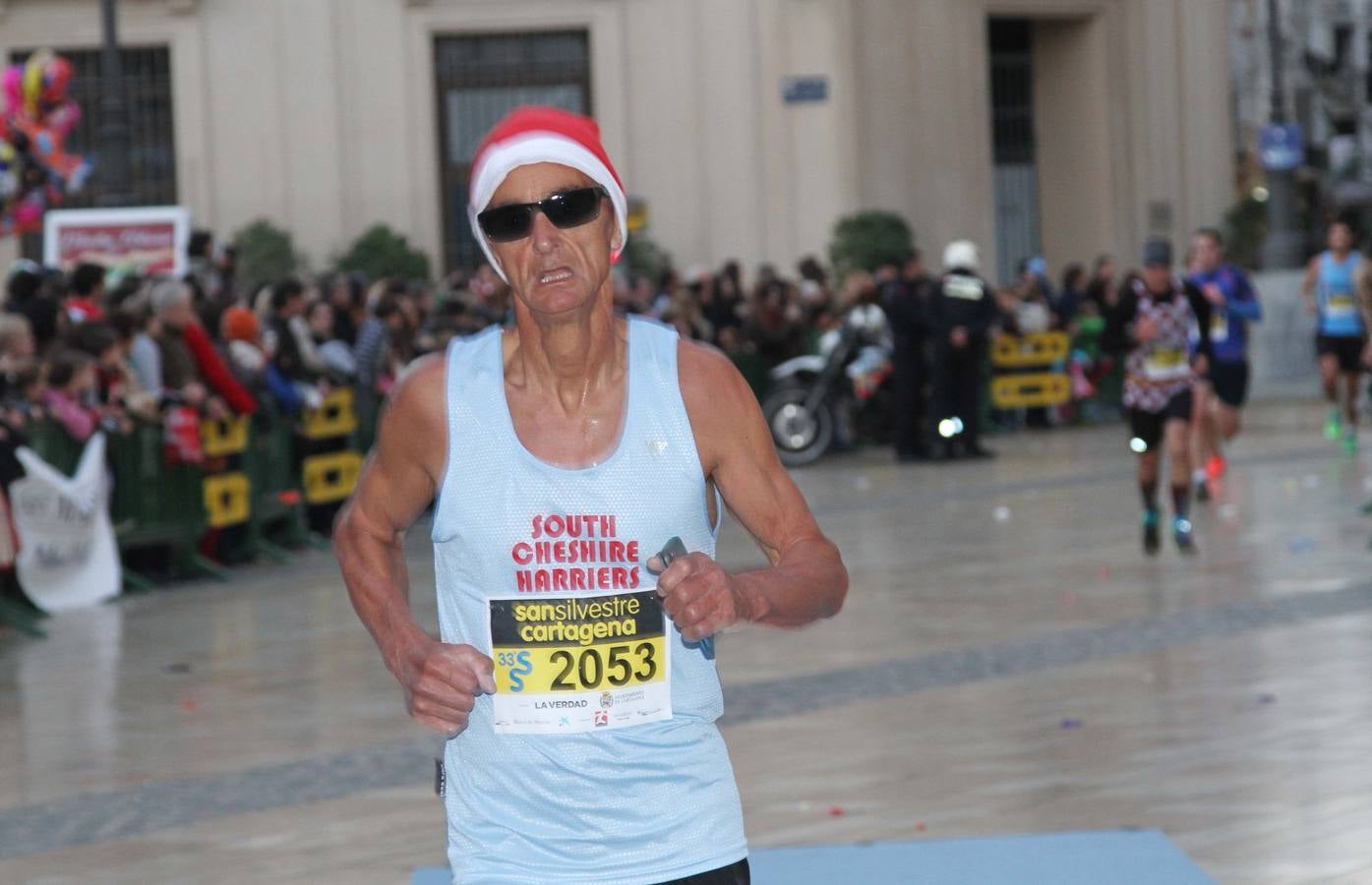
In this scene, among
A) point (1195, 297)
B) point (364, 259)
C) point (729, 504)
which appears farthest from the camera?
point (364, 259)

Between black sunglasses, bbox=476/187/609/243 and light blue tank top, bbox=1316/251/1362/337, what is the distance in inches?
722

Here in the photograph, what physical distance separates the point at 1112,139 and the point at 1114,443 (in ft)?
38.9

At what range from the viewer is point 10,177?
1820 centimetres

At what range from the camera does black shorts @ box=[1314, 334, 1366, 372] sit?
2091 cm

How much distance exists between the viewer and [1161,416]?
13852mm

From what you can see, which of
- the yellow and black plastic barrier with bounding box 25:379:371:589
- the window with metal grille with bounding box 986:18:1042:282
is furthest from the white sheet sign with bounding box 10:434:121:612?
the window with metal grille with bounding box 986:18:1042:282

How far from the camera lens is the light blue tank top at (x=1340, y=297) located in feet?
68.1

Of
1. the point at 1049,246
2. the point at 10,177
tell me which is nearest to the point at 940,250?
the point at 1049,246

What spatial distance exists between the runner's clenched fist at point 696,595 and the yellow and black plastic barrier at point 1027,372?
76.0 feet

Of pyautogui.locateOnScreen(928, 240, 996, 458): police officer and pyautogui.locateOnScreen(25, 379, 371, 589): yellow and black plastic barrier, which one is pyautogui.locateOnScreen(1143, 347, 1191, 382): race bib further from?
pyautogui.locateOnScreen(928, 240, 996, 458): police officer

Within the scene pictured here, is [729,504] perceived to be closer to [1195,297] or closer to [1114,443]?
[1195,297]

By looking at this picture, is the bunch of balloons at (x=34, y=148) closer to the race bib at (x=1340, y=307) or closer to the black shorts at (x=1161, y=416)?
the black shorts at (x=1161, y=416)

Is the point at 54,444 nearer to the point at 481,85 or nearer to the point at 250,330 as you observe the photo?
the point at 250,330

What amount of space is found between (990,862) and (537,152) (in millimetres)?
3616
